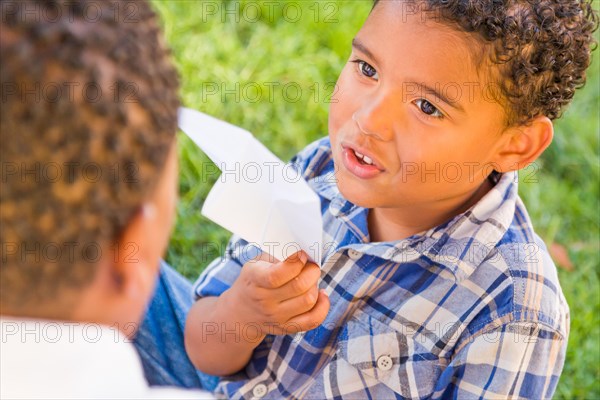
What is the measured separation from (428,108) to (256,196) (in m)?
0.32

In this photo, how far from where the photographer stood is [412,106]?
127cm

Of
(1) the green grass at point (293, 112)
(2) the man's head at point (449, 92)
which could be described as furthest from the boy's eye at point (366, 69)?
(1) the green grass at point (293, 112)

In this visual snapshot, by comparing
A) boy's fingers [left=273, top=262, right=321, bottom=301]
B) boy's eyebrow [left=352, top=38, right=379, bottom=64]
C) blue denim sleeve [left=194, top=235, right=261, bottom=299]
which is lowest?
blue denim sleeve [left=194, top=235, right=261, bottom=299]

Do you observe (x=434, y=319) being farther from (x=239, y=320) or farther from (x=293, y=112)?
(x=293, y=112)

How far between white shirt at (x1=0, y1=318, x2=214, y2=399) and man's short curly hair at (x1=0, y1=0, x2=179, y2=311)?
4 centimetres

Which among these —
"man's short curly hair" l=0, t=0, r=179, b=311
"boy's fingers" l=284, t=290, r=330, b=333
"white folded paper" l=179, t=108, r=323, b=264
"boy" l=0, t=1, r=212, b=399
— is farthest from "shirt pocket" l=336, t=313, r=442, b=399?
"man's short curly hair" l=0, t=0, r=179, b=311

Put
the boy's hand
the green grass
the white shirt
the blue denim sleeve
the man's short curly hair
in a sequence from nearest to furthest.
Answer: the man's short curly hair, the white shirt, the boy's hand, the blue denim sleeve, the green grass

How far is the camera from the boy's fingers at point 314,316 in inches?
52.0

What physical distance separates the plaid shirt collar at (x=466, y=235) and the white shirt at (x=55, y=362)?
0.70 metres

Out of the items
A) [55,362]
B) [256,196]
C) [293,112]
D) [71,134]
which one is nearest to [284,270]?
[256,196]

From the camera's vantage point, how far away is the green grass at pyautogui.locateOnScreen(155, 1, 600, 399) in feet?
7.48

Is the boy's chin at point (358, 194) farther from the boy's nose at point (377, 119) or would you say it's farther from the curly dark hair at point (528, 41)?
the curly dark hair at point (528, 41)

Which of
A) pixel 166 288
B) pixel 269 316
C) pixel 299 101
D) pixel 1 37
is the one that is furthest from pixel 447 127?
pixel 299 101

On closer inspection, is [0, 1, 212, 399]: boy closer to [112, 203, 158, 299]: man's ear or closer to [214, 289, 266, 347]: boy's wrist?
[112, 203, 158, 299]: man's ear
